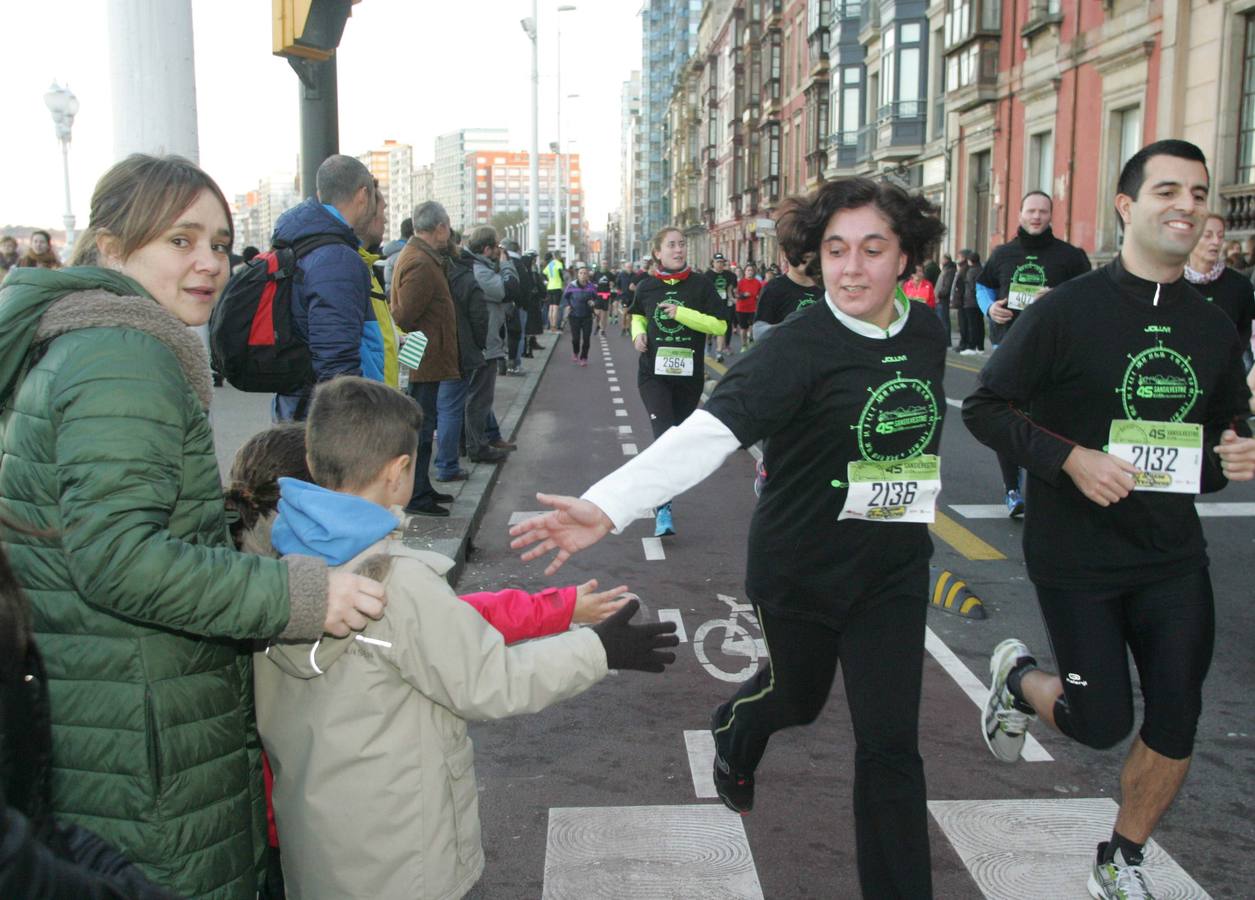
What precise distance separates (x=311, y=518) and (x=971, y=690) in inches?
143

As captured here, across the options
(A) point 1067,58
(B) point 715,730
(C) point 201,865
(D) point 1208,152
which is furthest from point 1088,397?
(A) point 1067,58

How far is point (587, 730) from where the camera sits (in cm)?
484

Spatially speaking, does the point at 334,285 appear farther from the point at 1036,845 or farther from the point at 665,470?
the point at 1036,845

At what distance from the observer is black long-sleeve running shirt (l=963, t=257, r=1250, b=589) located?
3426 millimetres

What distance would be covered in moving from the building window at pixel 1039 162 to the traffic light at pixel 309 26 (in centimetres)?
2657

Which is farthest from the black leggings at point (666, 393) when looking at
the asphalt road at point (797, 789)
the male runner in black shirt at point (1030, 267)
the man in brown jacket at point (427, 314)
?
the male runner in black shirt at point (1030, 267)

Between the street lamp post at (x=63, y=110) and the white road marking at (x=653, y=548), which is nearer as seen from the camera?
the white road marking at (x=653, y=548)

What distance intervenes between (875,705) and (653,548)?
5018mm

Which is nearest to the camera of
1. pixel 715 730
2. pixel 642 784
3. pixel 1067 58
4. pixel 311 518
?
pixel 311 518

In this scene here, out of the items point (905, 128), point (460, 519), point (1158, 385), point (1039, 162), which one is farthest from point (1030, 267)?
point (905, 128)

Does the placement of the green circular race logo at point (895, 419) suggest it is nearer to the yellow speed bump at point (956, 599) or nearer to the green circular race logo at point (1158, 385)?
the green circular race logo at point (1158, 385)

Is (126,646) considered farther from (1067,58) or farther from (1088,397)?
(1067,58)

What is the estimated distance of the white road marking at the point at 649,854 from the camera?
3484 millimetres

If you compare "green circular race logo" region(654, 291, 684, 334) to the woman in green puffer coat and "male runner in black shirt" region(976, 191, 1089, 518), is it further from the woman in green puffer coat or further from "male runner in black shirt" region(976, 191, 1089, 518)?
the woman in green puffer coat
